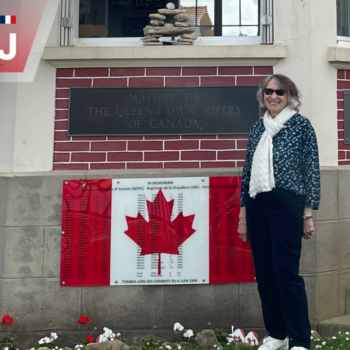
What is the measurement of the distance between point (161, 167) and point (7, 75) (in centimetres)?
158

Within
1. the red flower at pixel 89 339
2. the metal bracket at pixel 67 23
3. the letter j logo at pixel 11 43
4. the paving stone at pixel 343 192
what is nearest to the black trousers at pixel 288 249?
the paving stone at pixel 343 192

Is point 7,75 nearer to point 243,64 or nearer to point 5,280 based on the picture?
point 5,280

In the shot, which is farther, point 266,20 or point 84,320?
point 266,20

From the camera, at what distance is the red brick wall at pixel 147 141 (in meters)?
4.34

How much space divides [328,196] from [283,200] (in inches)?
45.7

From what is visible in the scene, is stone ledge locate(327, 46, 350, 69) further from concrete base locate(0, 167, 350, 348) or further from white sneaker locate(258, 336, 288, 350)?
white sneaker locate(258, 336, 288, 350)

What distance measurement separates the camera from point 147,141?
14.3ft

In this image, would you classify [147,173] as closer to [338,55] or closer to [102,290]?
[102,290]

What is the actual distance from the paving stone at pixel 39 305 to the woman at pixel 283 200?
5.59ft

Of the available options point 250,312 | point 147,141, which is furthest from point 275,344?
point 147,141

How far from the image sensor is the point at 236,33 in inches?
182

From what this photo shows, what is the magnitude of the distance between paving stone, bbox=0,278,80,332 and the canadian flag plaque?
15 centimetres

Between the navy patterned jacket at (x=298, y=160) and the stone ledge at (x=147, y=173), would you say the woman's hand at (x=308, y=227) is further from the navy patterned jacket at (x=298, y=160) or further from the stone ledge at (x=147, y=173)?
the stone ledge at (x=147, y=173)

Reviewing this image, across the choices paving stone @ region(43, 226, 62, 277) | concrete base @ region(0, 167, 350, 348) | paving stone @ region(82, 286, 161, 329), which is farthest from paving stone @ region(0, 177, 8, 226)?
paving stone @ region(82, 286, 161, 329)
